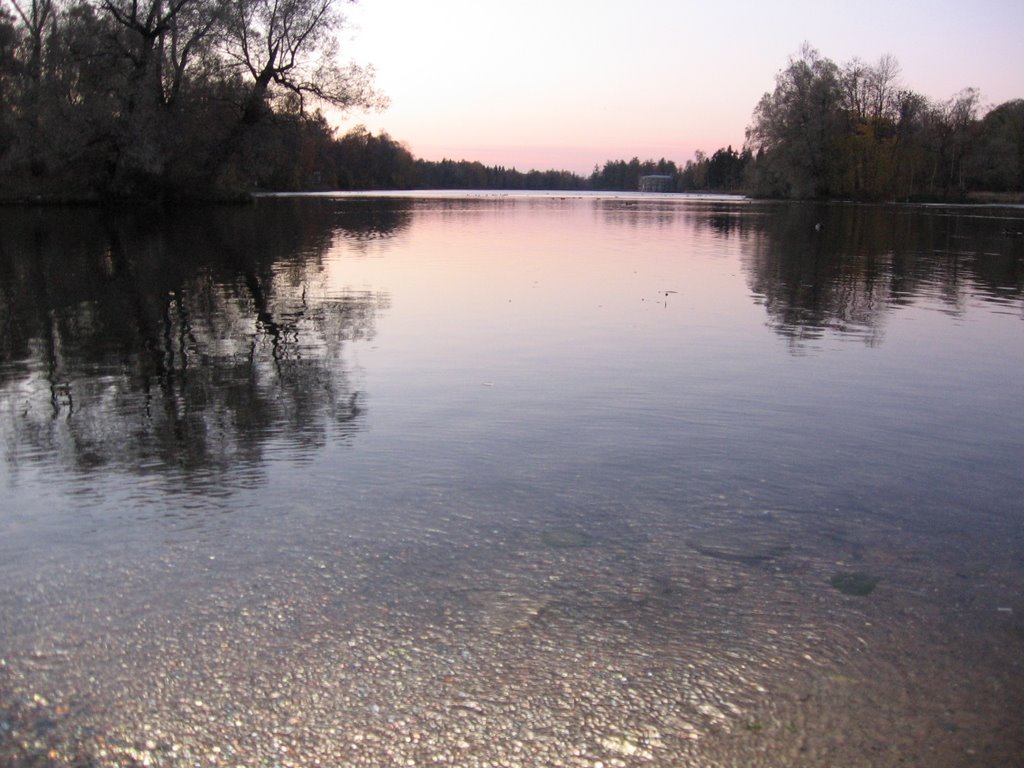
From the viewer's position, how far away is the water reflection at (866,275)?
499 inches

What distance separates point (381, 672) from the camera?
328 centimetres

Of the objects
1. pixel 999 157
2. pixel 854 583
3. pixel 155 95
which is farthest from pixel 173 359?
pixel 999 157

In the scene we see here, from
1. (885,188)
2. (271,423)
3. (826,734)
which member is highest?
(885,188)

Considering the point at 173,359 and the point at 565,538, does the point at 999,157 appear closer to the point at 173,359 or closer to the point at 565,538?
the point at 173,359

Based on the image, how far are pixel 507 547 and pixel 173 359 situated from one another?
595 centimetres

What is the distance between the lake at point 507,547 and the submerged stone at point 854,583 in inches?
0.9

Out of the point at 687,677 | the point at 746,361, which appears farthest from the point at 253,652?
the point at 746,361

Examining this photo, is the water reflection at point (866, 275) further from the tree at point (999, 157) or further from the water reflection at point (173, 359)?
the tree at point (999, 157)

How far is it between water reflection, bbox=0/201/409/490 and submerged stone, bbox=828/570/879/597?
145 inches

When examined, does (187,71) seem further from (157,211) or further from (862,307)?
(862,307)

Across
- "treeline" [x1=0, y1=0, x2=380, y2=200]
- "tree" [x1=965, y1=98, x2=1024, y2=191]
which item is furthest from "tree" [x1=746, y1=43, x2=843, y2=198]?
"treeline" [x1=0, y1=0, x2=380, y2=200]

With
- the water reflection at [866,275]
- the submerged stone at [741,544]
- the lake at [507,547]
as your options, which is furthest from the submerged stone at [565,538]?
the water reflection at [866,275]

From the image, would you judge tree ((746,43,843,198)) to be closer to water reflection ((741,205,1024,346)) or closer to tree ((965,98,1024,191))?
tree ((965,98,1024,191))

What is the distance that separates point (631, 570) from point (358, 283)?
1252 cm
